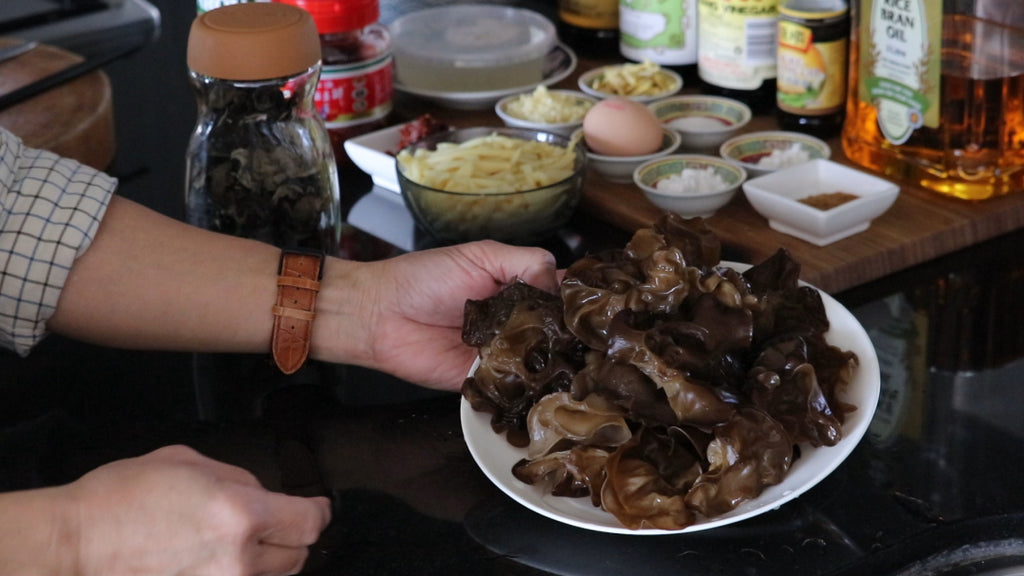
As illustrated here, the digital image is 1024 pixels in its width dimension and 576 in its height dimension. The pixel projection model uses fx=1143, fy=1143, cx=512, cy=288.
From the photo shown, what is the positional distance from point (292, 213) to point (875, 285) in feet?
2.22

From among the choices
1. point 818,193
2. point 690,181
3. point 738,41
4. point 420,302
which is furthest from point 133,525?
point 738,41

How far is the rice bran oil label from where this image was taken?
151 cm

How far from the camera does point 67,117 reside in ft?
5.36

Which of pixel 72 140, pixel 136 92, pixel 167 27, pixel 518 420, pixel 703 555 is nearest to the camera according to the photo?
pixel 703 555

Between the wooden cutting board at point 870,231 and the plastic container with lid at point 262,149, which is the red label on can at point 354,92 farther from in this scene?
the wooden cutting board at point 870,231

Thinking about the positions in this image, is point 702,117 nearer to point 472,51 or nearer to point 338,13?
point 472,51

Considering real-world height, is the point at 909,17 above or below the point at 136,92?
above

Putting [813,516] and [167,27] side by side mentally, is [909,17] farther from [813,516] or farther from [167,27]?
[167,27]

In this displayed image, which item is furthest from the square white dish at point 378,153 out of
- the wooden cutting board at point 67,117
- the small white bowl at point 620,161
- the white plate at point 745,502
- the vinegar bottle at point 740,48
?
the white plate at point 745,502

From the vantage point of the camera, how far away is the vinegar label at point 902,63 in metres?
1.35

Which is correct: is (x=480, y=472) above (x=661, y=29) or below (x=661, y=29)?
below

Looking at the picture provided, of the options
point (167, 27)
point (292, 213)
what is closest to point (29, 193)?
point (292, 213)

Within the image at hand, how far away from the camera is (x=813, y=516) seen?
3.08 feet

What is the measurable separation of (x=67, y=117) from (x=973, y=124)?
3.99 feet
